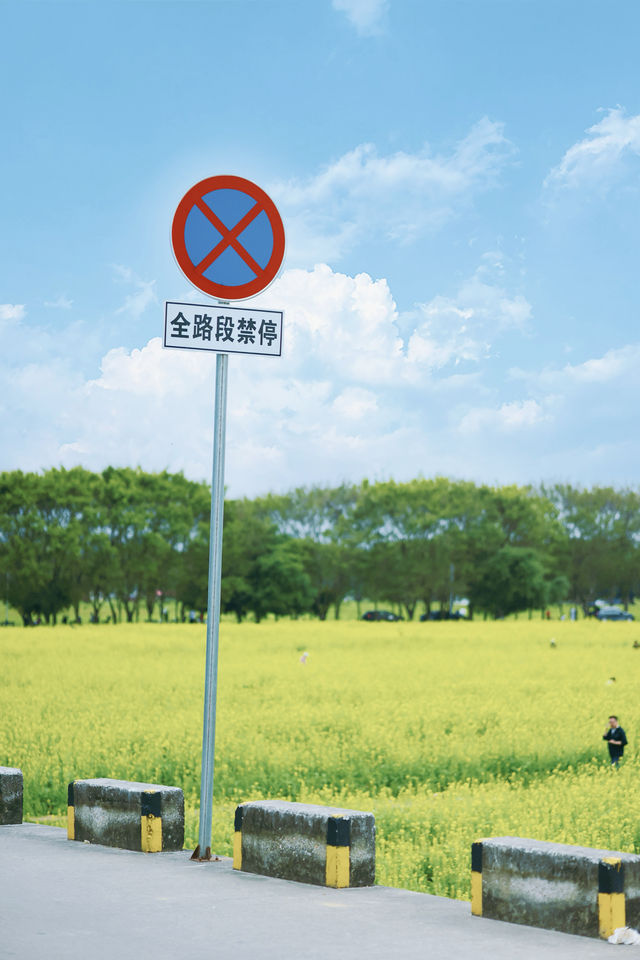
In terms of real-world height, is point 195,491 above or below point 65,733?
above

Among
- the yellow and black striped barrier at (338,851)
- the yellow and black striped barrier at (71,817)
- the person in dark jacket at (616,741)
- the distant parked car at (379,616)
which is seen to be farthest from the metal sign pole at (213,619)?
the distant parked car at (379,616)

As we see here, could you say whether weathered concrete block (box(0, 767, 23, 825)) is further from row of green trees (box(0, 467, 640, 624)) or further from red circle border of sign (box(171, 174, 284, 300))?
row of green trees (box(0, 467, 640, 624))

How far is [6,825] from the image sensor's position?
A: 10000 millimetres

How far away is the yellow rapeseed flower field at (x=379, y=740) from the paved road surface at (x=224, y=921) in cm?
222

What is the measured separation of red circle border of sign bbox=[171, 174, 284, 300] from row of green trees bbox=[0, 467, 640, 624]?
67.5 metres

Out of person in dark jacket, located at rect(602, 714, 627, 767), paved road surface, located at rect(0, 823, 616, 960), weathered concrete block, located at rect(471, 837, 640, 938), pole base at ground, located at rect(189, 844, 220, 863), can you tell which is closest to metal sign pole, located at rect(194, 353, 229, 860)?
pole base at ground, located at rect(189, 844, 220, 863)

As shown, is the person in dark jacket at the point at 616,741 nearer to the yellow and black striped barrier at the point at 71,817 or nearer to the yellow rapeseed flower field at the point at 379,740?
the yellow rapeseed flower field at the point at 379,740

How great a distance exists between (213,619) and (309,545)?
268ft

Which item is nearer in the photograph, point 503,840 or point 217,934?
point 217,934

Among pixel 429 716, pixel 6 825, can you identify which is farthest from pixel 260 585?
pixel 6 825

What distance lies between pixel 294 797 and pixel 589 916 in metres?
9.72

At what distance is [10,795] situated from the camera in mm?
10055

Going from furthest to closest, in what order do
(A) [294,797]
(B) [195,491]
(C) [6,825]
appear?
1. (B) [195,491]
2. (A) [294,797]
3. (C) [6,825]

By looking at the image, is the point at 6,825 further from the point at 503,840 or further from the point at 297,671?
the point at 297,671
